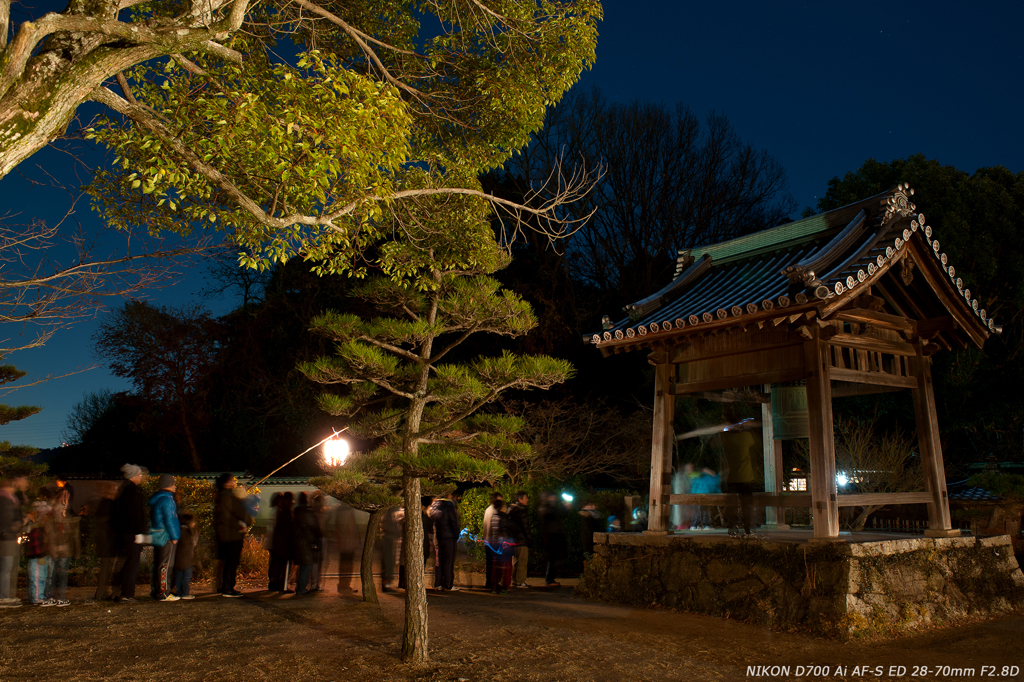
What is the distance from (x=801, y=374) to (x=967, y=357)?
1148 centimetres

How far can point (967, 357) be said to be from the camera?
16.3 metres

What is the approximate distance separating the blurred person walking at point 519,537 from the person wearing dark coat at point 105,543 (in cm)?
535

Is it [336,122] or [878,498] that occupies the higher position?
[336,122]

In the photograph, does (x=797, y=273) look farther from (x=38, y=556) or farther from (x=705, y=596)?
(x=38, y=556)

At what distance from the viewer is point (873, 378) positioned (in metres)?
8.11

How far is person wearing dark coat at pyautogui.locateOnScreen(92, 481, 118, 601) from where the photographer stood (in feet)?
28.0

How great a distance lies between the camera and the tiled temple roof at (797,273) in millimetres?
7081

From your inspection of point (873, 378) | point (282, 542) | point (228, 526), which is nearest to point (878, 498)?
point (873, 378)

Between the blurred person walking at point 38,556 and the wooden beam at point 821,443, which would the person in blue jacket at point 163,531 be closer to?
the blurred person walking at point 38,556

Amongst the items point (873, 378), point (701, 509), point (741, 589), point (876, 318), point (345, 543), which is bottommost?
point (741, 589)

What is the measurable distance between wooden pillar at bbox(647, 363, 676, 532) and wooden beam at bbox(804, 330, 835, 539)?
1.81 metres

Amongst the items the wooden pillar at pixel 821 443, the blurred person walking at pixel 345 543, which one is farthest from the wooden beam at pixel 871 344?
the blurred person walking at pixel 345 543

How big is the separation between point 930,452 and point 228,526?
885 centimetres

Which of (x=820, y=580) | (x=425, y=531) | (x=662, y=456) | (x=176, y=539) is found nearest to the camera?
(x=820, y=580)
